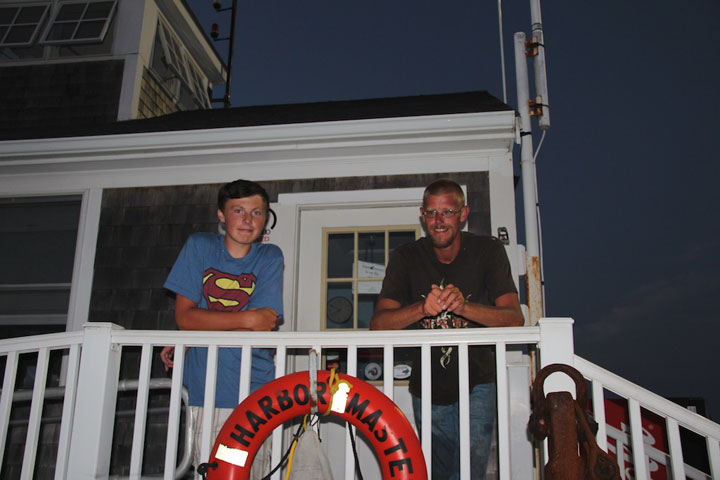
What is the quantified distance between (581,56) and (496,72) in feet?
39.2

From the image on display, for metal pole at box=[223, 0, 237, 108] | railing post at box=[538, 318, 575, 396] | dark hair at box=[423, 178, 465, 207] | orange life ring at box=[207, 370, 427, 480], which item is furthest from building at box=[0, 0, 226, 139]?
railing post at box=[538, 318, 575, 396]

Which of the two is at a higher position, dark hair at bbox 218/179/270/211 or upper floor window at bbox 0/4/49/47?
upper floor window at bbox 0/4/49/47

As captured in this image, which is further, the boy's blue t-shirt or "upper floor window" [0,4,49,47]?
"upper floor window" [0,4,49,47]

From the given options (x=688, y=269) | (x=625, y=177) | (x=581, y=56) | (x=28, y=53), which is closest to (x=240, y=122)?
(x=28, y=53)

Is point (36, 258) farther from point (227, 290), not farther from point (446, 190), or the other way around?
point (446, 190)

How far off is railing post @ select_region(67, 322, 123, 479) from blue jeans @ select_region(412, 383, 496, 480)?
125 centimetres

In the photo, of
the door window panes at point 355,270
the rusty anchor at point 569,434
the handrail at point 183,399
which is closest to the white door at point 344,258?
the door window panes at point 355,270

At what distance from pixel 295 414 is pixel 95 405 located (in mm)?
866

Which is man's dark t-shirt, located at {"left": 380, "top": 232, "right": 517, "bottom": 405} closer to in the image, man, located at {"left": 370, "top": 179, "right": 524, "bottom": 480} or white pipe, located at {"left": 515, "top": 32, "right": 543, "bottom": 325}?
man, located at {"left": 370, "top": 179, "right": 524, "bottom": 480}

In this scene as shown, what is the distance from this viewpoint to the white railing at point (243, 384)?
1871mm

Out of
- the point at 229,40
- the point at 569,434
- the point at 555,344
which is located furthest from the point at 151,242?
the point at 229,40

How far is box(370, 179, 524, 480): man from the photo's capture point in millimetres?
2131

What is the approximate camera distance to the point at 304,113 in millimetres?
4461

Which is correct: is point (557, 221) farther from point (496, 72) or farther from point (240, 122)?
point (240, 122)
